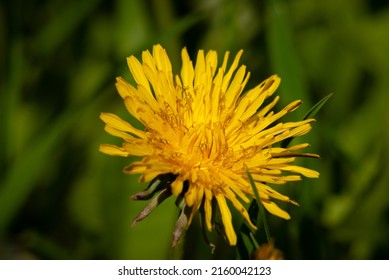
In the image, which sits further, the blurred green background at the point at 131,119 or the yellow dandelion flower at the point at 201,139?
the blurred green background at the point at 131,119

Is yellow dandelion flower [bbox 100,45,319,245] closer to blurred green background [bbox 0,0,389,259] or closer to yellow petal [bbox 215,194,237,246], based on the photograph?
yellow petal [bbox 215,194,237,246]

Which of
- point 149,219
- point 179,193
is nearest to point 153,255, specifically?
point 149,219

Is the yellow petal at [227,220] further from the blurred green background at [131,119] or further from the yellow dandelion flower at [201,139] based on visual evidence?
the blurred green background at [131,119]

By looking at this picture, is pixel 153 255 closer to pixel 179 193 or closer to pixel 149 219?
pixel 149 219

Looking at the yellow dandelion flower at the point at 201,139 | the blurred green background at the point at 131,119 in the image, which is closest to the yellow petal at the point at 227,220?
the yellow dandelion flower at the point at 201,139

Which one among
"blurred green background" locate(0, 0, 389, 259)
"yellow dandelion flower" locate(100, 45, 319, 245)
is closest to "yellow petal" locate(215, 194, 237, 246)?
"yellow dandelion flower" locate(100, 45, 319, 245)

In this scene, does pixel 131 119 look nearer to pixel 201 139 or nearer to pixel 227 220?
pixel 201 139
